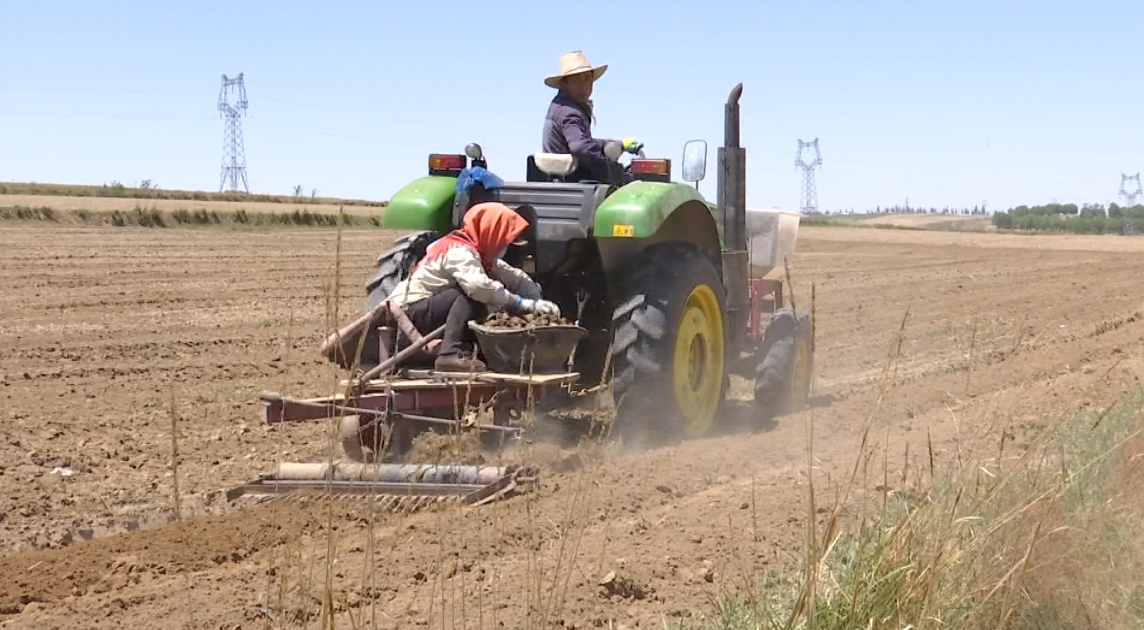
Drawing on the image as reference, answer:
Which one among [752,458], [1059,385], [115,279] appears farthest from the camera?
[115,279]

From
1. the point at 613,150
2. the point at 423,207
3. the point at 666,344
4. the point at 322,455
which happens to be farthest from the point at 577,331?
the point at 322,455

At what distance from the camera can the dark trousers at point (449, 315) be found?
604 cm

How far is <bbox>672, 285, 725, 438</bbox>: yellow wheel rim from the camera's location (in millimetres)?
6707

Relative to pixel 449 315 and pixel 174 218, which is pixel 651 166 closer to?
pixel 449 315

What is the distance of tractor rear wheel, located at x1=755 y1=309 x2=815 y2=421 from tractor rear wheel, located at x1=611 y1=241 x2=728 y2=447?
0.60 meters

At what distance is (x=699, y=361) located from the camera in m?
7.07

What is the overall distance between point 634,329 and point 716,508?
1.40 meters

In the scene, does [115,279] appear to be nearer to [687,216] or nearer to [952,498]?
[687,216]

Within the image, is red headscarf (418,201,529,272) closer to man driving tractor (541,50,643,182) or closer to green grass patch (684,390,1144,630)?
man driving tractor (541,50,643,182)

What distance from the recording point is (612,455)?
6.39m

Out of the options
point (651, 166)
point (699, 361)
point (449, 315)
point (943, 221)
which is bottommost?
point (943, 221)

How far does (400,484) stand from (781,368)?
10.2 feet

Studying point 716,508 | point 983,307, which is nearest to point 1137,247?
point 983,307

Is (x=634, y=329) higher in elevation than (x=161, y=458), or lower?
higher
